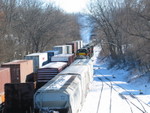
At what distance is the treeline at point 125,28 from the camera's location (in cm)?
3016

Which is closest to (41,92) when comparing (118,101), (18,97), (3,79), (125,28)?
(18,97)

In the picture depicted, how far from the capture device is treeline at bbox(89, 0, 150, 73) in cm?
3016

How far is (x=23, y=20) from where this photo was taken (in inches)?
2046

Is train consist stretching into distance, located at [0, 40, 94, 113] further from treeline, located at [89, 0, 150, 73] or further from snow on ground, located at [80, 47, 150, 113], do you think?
treeline, located at [89, 0, 150, 73]

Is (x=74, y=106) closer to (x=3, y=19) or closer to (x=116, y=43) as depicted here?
(x=3, y=19)

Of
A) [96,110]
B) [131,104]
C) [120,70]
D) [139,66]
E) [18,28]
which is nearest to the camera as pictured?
[96,110]

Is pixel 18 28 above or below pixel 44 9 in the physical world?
below

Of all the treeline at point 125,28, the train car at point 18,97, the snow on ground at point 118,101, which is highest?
the treeline at point 125,28

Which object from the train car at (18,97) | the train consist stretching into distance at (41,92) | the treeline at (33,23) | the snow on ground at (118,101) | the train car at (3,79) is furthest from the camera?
the treeline at (33,23)

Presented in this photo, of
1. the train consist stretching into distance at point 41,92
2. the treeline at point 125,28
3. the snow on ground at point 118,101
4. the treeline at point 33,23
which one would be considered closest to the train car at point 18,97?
the train consist stretching into distance at point 41,92

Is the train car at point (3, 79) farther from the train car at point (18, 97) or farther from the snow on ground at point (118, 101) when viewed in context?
the snow on ground at point (118, 101)

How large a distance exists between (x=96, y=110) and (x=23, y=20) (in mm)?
38477

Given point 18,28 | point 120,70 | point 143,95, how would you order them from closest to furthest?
point 143,95 → point 120,70 → point 18,28

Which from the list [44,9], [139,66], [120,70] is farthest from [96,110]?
[44,9]
